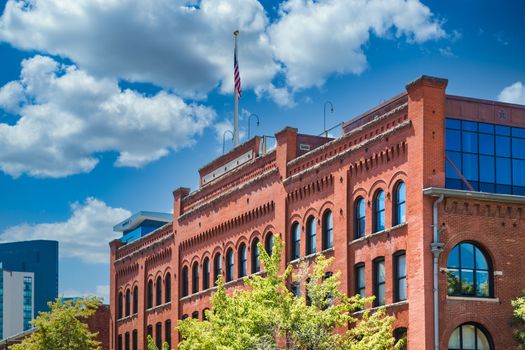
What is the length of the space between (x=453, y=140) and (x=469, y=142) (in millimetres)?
846

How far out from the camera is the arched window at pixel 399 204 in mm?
42969

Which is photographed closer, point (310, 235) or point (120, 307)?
point (310, 235)

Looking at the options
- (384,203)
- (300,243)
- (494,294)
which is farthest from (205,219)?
(494,294)

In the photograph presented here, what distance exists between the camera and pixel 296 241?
51875 mm

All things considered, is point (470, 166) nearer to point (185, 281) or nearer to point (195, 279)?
point (195, 279)

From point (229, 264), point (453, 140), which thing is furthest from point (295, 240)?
point (453, 140)

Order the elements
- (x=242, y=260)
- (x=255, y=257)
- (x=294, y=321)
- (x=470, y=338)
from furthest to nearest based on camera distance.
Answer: (x=242, y=260), (x=255, y=257), (x=470, y=338), (x=294, y=321)

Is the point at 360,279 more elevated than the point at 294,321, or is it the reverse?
the point at 360,279

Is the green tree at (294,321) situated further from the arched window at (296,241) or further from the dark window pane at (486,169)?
the arched window at (296,241)

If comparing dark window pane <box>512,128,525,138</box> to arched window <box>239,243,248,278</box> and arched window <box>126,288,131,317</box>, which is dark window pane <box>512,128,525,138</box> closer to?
arched window <box>239,243,248,278</box>

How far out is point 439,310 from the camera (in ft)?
133

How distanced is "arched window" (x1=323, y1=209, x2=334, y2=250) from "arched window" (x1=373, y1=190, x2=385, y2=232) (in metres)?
3.91

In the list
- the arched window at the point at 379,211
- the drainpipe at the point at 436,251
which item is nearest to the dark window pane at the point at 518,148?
the arched window at the point at 379,211

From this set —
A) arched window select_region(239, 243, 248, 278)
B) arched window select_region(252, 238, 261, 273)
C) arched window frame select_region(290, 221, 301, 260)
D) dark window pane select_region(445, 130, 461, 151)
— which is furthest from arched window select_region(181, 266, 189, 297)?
dark window pane select_region(445, 130, 461, 151)
